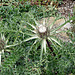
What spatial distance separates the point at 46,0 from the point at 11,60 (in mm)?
2223

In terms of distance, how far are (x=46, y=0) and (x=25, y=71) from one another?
2.23 m

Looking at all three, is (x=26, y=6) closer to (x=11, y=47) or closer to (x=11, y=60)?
(x=11, y=47)

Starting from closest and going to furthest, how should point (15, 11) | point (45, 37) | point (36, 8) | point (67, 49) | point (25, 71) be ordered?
point (45, 37) < point (67, 49) < point (25, 71) < point (15, 11) < point (36, 8)

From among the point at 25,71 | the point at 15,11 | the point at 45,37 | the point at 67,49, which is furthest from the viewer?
the point at 15,11

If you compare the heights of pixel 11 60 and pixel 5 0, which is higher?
pixel 5 0

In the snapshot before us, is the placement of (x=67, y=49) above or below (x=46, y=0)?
below

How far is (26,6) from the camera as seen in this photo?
3.57 metres

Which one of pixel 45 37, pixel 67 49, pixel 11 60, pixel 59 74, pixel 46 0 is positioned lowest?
pixel 59 74

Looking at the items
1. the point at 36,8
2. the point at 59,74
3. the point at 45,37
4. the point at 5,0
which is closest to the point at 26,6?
the point at 36,8

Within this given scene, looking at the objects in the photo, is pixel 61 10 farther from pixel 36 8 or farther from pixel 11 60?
pixel 11 60

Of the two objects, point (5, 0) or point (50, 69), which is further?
point (5, 0)

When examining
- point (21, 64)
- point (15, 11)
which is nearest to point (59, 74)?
point (21, 64)

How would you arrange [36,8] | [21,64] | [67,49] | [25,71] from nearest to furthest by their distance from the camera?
[67,49] < [25,71] < [21,64] < [36,8]

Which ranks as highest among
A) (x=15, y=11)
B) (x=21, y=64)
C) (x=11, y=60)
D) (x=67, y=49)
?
(x=15, y=11)
